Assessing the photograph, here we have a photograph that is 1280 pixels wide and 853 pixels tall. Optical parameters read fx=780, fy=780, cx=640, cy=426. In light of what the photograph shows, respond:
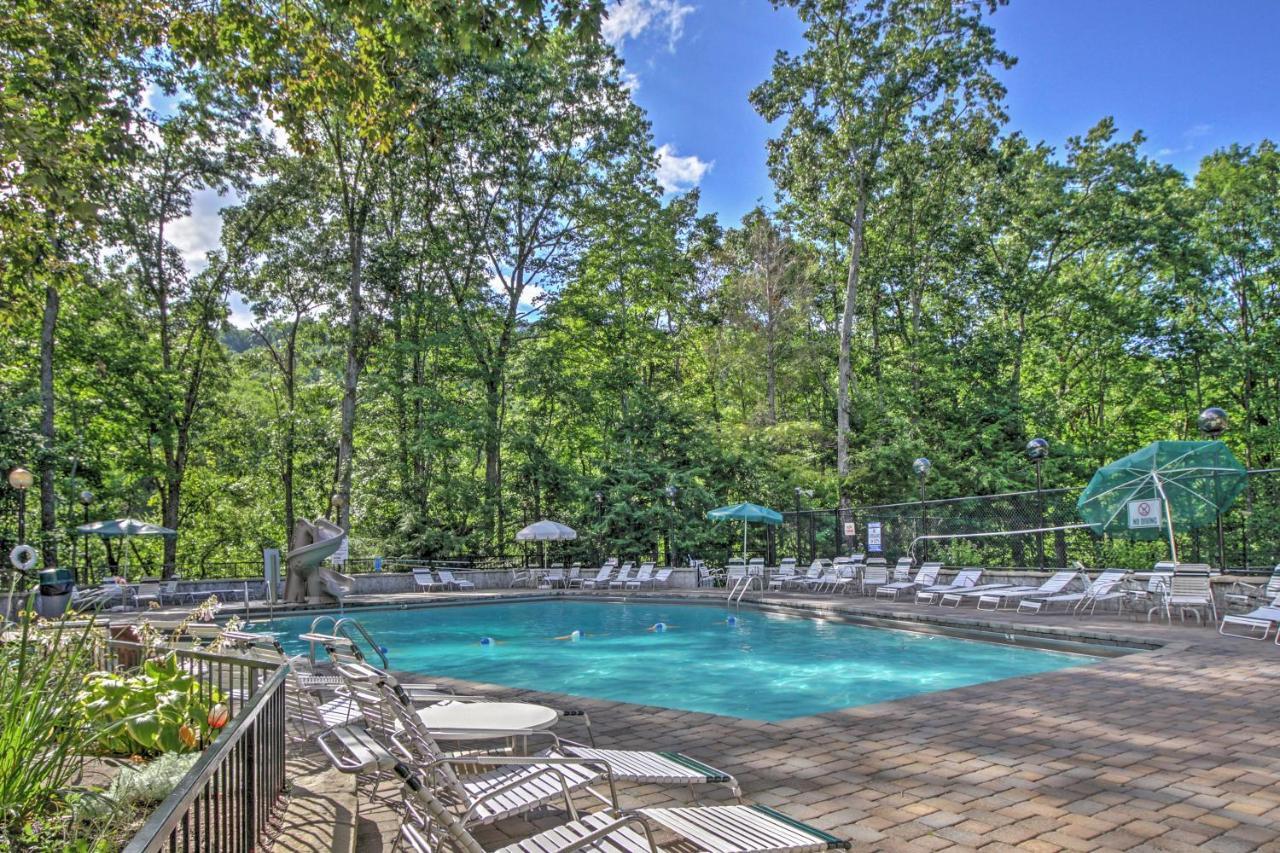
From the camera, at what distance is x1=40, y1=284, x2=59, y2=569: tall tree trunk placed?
16875 millimetres

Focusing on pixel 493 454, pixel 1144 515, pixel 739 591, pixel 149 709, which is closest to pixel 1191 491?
pixel 1144 515

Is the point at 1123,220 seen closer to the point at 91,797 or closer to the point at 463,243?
the point at 463,243

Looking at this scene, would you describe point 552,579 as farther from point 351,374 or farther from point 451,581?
point 351,374

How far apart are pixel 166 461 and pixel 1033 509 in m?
23.3

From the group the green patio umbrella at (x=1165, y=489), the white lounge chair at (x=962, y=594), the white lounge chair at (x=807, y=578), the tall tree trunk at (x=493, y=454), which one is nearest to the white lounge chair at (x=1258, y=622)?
the green patio umbrella at (x=1165, y=489)

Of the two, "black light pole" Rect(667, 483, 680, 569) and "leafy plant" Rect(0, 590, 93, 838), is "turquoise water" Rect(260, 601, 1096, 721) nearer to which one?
"leafy plant" Rect(0, 590, 93, 838)

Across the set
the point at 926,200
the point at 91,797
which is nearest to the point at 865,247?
the point at 926,200

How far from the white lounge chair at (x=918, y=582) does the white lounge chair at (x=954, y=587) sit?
8.6 inches

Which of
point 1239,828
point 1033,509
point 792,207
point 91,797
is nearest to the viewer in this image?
point 91,797

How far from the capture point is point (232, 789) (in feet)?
8.15

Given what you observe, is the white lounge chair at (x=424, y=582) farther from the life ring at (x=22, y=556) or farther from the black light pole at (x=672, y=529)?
the life ring at (x=22, y=556)

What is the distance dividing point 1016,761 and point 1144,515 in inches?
386

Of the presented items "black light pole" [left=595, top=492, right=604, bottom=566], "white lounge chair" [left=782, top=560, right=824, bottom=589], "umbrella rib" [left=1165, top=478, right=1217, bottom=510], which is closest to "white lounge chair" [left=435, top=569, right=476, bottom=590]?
"black light pole" [left=595, top=492, right=604, bottom=566]

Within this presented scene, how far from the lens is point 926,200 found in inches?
957
